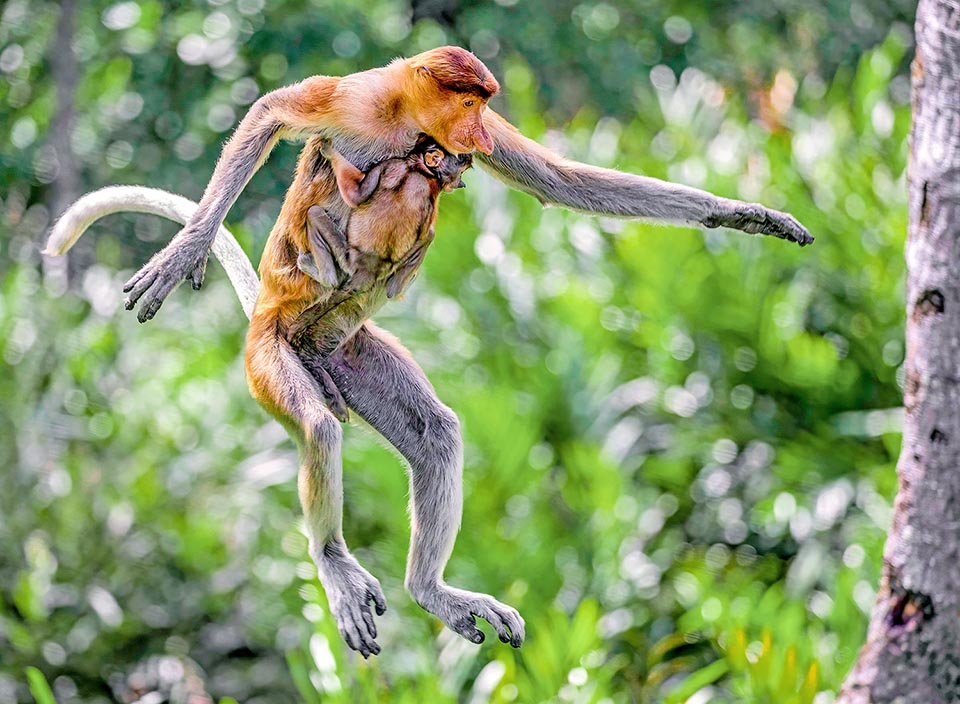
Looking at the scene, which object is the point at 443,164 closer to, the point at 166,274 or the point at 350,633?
the point at 166,274

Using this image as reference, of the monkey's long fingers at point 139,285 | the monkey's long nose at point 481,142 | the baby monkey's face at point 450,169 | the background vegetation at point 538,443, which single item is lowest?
the background vegetation at point 538,443

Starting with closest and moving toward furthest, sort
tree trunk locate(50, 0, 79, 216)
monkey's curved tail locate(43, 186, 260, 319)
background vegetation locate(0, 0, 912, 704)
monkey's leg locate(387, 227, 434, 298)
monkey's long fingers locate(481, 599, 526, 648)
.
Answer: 1. monkey's leg locate(387, 227, 434, 298)
2. monkey's curved tail locate(43, 186, 260, 319)
3. monkey's long fingers locate(481, 599, 526, 648)
4. background vegetation locate(0, 0, 912, 704)
5. tree trunk locate(50, 0, 79, 216)

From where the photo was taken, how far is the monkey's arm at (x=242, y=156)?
4.22 ft

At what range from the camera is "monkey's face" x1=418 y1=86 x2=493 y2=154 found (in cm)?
123

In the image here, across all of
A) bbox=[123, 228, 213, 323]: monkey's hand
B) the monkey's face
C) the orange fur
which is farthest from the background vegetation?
the monkey's face

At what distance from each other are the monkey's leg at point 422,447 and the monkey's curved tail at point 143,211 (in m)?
0.12

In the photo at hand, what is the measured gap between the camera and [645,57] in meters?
9.36

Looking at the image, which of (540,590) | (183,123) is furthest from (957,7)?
(183,123)

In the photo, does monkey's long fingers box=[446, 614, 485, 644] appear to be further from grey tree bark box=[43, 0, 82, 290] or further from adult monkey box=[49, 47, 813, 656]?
Result: grey tree bark box=[43, 0, 82, 290]

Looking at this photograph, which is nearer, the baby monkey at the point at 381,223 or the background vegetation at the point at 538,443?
the baby monkey at the point at 381,223

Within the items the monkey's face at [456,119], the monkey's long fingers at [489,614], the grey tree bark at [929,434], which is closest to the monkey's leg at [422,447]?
the monkey's long fingers at [489,614]

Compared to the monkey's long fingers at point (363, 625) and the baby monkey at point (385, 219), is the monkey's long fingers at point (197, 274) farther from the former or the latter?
the monkey's long fingers at point (363, 625)

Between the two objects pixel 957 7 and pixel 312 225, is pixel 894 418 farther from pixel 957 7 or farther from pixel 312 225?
pixel 312 225

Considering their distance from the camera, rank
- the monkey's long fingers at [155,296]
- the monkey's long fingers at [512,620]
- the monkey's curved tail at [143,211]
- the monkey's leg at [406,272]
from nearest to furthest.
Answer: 1. the monkey's long fingers at [155,296]
2. the monkey's leg at [406,272]
3. the monkey's curved tail at [143,211]
4. the monkey's long fingers at [512,620]
